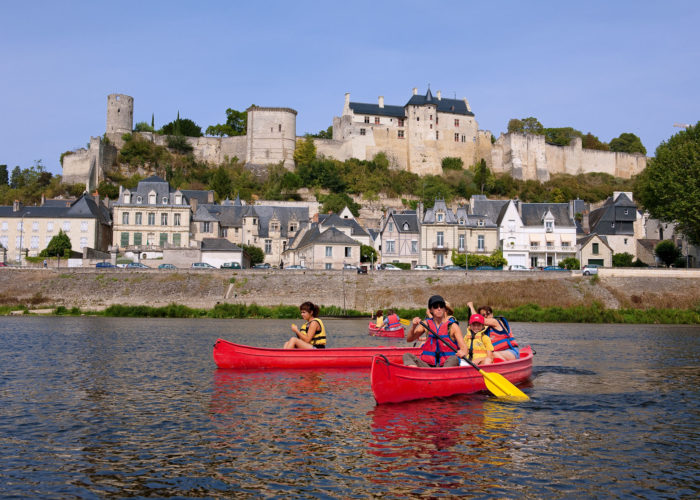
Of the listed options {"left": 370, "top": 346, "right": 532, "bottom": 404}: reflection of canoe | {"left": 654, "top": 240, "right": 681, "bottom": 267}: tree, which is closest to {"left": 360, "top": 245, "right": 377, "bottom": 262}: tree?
{"left": 654, "top": 240, "right": 681, "bottom": 267}: tree

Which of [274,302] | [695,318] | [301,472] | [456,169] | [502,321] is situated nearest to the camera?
[301,472]

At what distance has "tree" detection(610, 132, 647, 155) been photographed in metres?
106

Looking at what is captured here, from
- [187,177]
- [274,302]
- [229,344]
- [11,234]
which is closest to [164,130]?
[187,177]

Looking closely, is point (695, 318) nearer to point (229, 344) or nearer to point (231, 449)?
point (229, 344)

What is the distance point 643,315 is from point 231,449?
3707 centimetres

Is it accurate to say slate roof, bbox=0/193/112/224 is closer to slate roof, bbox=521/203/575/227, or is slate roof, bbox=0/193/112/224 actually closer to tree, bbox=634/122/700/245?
slate roof, bbox=521/203/575/227

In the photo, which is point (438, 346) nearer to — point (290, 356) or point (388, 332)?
point (290, 356)

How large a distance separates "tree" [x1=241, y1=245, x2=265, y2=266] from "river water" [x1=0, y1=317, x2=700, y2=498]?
40.6m

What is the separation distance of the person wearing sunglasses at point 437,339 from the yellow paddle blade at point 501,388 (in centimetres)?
69

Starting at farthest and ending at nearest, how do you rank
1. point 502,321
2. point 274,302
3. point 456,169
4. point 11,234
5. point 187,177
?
point 456,169 < point 187,177 < point 11,234 < point 274,302 < point 502,321

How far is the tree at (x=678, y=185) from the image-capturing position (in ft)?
161

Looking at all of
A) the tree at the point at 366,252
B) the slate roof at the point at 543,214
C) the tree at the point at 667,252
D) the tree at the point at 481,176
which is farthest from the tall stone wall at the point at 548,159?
the tree at the point at 366,252

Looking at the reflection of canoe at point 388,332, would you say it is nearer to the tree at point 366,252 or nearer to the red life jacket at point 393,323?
the red life jacket at point 393,323

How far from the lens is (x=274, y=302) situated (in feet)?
146
